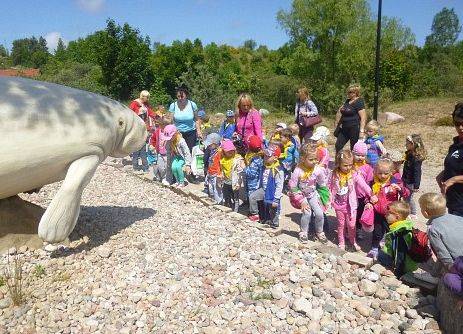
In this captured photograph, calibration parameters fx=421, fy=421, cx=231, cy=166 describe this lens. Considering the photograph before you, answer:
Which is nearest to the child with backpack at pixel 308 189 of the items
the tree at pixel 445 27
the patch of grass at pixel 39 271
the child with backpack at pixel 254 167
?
the child with backpack at pixel 254 167

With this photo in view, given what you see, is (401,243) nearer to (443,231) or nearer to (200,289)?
(443,231)

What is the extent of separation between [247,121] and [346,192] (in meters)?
2.21

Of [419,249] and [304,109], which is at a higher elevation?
[304,109]

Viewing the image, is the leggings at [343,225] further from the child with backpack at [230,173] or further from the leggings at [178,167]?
the leggings at [178,167]

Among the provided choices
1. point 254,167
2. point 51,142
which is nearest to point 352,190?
point 254,167

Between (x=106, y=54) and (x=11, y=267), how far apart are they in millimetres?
23516

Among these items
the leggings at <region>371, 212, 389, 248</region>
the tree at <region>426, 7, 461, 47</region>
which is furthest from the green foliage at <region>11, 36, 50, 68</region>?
the leggings at <region>371, 212, 389, 248</region>

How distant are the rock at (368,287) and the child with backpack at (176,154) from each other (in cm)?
411

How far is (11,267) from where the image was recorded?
4078 mm

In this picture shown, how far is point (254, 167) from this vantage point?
18.6ft

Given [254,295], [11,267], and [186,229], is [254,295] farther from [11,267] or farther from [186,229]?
[11,267]

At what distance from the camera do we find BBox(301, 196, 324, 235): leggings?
508 centimetres

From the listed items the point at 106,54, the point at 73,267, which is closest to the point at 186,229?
the point at 73,267

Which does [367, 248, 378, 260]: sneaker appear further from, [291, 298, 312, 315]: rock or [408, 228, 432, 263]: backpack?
[291, 298, 312, 315]: rock
